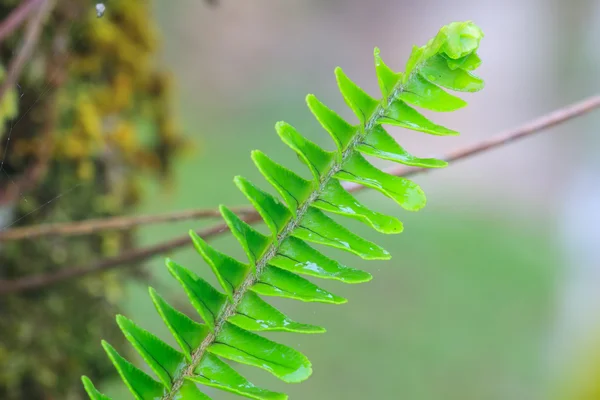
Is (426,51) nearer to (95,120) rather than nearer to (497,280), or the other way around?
(95,120)

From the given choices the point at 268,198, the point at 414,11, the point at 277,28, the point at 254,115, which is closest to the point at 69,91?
the point at 268,198

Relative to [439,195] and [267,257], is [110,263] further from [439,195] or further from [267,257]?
[439,195]

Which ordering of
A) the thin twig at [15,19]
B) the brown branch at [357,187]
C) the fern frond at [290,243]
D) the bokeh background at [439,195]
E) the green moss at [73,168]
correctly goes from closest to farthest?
the fern frond at [290,243] < the brown branch at [357,187] < the thin twig at [15,19] < the green moss at [73,168] < the bokeh background at [439,195]

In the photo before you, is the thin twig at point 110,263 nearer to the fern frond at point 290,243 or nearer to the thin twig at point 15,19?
the fern frond at point 290,243

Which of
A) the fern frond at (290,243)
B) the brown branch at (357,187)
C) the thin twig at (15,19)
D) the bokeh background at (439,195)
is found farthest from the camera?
the bokeh background at (439,195)

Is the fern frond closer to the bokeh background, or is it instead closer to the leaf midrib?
the leaf midrib

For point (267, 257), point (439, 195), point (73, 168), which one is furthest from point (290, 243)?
point (439, 195)

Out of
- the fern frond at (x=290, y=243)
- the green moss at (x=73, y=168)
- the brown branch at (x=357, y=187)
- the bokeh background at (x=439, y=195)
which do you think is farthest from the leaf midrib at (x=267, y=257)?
the bokeh background at (x=439, y=195)
